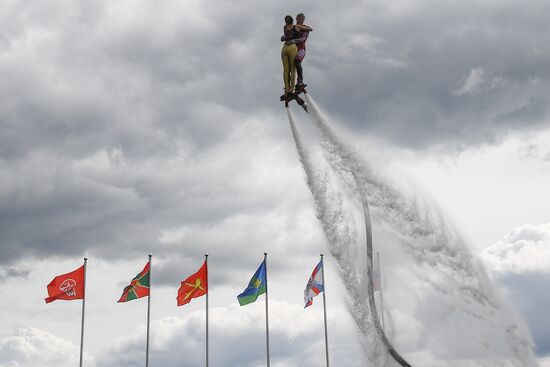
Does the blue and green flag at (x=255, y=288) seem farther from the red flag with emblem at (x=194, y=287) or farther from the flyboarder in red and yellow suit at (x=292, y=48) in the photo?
the flyboarder in red and yellow suit at (x=292, y=48)

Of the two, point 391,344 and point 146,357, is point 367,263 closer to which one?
point 391,344

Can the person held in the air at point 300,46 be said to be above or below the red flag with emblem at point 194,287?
above

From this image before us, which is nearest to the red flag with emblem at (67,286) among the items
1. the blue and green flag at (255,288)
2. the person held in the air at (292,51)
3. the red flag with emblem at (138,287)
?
the red flag with emblem at (138,287)

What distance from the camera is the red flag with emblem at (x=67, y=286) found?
58906mm

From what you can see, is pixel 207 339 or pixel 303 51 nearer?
pixel 303 51

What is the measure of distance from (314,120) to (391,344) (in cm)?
1661

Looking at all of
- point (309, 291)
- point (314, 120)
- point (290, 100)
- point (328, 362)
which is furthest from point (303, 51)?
point (328, 362)

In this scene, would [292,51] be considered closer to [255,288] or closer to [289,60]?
[289,60]

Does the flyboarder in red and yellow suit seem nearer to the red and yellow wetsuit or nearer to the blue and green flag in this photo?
the red and yellow wetsuit

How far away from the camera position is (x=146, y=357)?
213ft

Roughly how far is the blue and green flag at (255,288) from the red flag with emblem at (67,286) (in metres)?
13.6

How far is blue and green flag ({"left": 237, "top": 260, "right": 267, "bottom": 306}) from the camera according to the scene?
208 ft

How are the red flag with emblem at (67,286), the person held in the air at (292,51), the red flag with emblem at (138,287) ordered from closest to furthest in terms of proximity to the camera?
1. the person held in the air at (292,51)
2. the red flag with emblem at (67,286)
3. the red flag with emblem at (138,287)

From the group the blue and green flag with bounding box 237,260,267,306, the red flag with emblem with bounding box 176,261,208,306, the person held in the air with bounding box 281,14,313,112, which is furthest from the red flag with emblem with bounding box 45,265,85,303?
the person held in the air with bounding box 281,14,313,112
